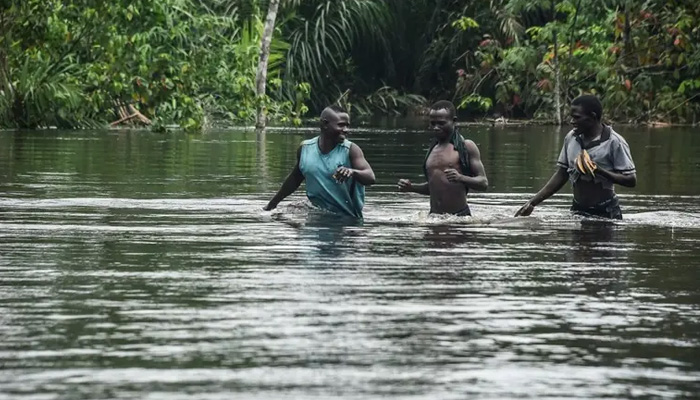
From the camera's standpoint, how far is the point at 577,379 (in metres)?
6.04

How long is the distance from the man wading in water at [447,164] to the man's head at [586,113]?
2.58ft

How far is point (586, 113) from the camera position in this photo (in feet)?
40.5

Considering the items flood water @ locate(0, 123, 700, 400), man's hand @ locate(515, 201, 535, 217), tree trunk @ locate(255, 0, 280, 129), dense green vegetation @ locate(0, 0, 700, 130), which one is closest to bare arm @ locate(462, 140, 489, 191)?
flood water @ locate(0, 123, 700, 400)

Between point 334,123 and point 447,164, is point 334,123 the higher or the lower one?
the higher one

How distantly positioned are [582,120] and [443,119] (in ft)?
3.42

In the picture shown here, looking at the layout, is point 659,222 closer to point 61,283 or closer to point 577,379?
point 61,283

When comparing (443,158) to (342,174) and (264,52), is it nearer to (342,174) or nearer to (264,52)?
(342,174)

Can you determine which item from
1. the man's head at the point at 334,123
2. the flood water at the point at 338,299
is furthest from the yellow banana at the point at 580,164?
the man's head at the point at 334,123

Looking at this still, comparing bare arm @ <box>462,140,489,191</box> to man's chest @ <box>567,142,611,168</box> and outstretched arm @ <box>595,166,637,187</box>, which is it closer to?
man's chest @ <box>567,142,611,168</box>

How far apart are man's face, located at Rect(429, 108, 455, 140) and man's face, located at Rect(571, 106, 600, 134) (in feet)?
3.05

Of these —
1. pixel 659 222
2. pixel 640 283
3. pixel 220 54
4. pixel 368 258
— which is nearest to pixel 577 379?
pixel 640 283

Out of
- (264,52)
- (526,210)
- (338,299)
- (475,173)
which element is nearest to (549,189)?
(526,210)

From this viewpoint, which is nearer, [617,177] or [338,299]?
[338,299]

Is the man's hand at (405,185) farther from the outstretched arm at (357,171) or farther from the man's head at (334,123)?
the man's head at (334,123)
